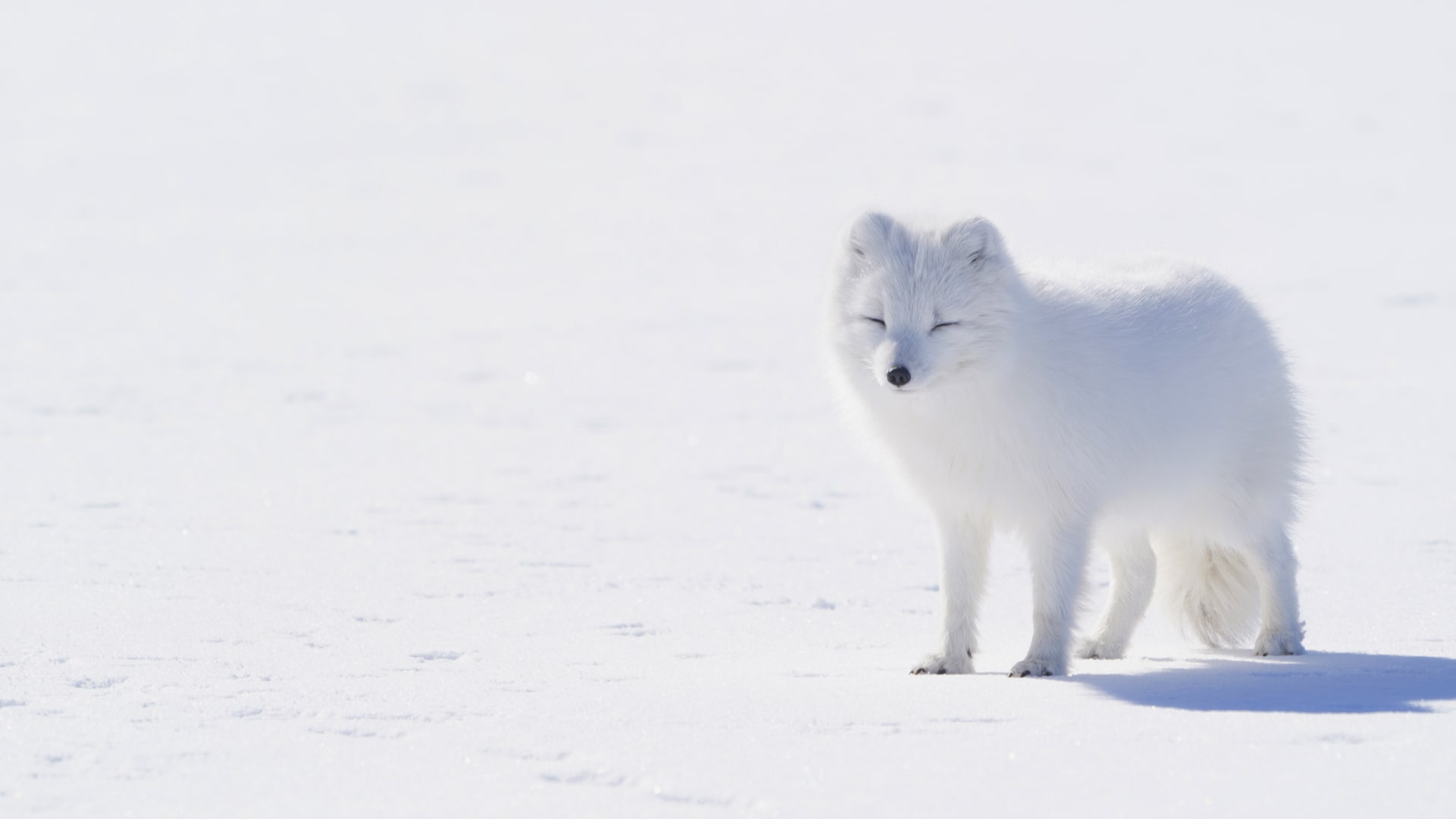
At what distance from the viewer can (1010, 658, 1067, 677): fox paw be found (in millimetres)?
3912

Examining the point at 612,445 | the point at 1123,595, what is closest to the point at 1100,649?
the point at 1123,595

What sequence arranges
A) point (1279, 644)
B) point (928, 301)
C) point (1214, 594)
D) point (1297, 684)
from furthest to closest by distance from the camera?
point (1214, 594), point (1279, 644), point (928, 301), point (1297, 684)

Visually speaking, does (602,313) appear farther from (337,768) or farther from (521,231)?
(337,768)

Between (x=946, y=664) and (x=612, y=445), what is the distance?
4264 mm

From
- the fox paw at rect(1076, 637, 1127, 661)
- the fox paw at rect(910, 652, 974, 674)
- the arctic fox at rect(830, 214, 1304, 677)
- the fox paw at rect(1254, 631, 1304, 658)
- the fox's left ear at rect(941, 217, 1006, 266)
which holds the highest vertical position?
the fox's left ear at rect(941, 217, 1006, 266)

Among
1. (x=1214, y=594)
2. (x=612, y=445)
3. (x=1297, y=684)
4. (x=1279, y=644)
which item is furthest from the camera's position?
(x=612, y=445)

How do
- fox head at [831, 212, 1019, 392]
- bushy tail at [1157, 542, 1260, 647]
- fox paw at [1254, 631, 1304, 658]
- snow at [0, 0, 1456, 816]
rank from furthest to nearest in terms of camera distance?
bushy tail at [1157, 542, 1260, 647] → fox paw at [1254, 631, 1304, 658] → fox head at [831, 212, 1019, 392] → snow at [0, 0, 1456, 816]

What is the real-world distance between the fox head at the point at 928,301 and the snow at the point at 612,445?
466mm

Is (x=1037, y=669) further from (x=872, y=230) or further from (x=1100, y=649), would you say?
(x=872, y=230)

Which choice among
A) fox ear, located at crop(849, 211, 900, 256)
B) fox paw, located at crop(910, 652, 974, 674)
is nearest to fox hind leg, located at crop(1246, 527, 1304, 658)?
fox paw, located at crop(910, 652, 974, 674)

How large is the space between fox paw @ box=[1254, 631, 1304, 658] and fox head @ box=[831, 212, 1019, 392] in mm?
1269

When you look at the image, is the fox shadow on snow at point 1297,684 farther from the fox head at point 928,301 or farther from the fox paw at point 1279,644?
the fox head at point 928,301

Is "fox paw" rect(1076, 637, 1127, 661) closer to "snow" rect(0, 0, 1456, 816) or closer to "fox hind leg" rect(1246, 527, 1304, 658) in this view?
"snow" rect(0, 0, 1456, 816)

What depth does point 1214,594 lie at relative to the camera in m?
4.58
